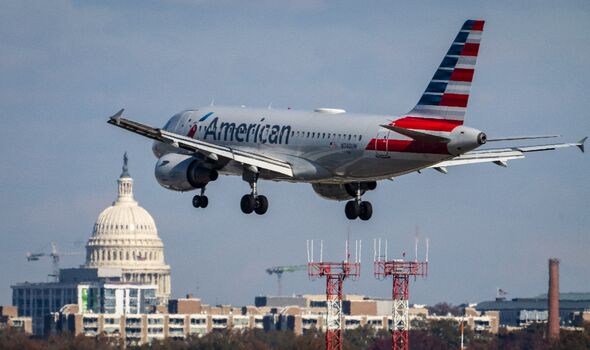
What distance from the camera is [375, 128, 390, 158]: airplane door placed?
107250 millimetres

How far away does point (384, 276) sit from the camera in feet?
555

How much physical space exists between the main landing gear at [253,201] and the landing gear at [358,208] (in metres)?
5.77

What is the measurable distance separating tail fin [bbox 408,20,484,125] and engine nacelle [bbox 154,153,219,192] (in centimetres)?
1386

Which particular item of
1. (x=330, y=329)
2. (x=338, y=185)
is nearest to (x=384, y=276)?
(x=330, y=329)

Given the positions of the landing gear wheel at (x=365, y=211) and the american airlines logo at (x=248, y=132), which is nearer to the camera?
the american airlines logo at (x=248, y=132)

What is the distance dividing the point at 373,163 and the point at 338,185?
29.6 ft

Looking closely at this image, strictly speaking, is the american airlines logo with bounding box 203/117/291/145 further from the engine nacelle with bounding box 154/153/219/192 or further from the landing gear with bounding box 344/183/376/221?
the landing gear with bounding box 344/183/376/221

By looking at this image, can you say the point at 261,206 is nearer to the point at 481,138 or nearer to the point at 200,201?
the point at 200,201

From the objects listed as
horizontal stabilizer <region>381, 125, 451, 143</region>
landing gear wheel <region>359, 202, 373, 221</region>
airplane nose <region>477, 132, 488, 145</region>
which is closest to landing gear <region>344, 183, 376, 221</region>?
landing gear wheel <region>359, 202, 373, 221</region>

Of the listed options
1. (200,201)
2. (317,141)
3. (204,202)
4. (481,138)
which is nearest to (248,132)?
(204,202)

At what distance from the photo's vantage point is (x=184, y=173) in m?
115

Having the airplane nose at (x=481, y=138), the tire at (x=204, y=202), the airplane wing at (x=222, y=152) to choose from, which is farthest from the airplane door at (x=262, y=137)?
the airplane nose at (x=481, y=138)

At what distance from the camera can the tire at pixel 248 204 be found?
370 feet

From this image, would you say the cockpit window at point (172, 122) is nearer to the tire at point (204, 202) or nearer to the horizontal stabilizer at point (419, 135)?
the tire at point (204, 202)
